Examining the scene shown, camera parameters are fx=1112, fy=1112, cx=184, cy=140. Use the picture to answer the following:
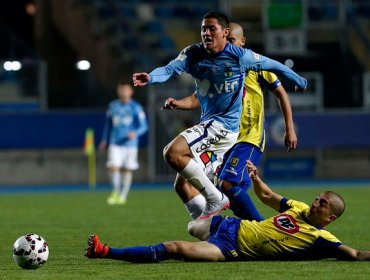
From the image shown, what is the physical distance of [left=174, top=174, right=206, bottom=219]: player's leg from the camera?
1035 centimetres

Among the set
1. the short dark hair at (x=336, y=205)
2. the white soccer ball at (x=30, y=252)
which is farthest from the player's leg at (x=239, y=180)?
the white soccer ball at (x=30, y=252)

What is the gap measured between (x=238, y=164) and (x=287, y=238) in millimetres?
1700

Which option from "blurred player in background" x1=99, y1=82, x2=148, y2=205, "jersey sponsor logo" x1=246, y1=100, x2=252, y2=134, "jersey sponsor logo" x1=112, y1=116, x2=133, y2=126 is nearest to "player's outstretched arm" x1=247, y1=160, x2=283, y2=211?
"jersey sponsor logo" x1=246, y1=100, x2=252, y2=134

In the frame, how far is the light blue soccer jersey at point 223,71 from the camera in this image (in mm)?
10203

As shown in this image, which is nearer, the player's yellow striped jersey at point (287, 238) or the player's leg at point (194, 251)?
the player's leg at point (194, 251)

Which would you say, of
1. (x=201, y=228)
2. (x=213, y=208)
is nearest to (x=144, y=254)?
(x=201, y=228)

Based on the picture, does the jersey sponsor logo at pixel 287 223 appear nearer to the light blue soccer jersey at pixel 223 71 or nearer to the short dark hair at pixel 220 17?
the light blue soccer jersey at pixel 223 71

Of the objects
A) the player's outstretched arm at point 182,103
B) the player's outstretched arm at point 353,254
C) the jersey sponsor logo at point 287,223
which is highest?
the player's outstretched arm at point 182,103

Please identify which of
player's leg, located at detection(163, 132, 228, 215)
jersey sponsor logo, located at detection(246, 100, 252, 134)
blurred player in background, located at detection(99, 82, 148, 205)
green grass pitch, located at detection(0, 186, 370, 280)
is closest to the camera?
green grass pitch, located at detection(0, 186, 370, 280)

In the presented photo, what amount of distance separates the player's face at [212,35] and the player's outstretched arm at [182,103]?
638 millimetres

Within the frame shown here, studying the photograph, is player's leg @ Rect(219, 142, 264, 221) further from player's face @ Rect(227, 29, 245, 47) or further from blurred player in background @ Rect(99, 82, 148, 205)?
blurred player in background @ Rect(99, 82, 148, 205)

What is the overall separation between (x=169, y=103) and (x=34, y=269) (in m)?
2.23

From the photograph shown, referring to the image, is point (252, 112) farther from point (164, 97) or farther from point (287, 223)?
point (164, 97)

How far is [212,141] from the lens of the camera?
10367 millimetres
